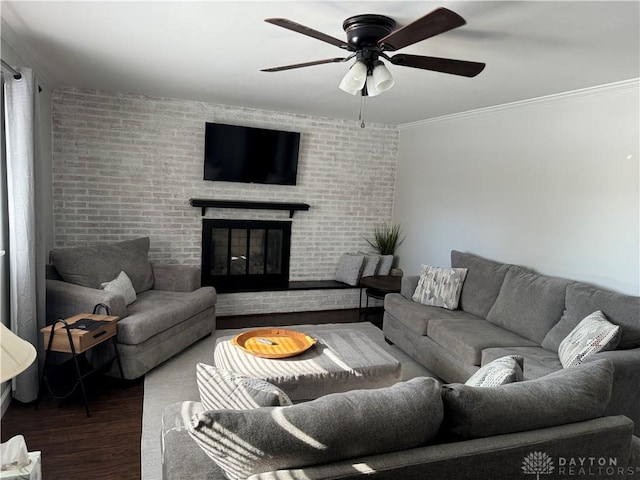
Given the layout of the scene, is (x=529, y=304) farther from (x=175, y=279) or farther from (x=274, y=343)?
(x=175, y=279)

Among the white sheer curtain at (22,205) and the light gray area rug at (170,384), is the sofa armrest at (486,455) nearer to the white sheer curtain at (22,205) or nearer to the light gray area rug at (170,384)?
the light gray area rug at (170,384)

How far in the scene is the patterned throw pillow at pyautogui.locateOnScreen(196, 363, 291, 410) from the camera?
4.97ft

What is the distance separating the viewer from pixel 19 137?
107 inches

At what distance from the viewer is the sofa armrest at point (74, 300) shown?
3.32 meters

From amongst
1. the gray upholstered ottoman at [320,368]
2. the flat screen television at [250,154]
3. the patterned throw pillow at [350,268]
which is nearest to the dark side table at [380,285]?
the patterned throw pillow at [350,268]

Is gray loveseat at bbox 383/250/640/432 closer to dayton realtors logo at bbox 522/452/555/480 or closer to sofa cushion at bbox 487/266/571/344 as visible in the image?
sofa cushion at bbox 487/266/571/344

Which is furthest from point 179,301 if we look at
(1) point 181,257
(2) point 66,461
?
(2) point 66,461

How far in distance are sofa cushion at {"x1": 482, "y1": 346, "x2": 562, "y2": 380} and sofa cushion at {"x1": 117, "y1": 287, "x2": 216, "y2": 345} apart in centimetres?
249

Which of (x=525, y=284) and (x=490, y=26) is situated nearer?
(x=490, y=26)

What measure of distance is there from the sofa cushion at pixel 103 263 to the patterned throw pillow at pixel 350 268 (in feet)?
7.88

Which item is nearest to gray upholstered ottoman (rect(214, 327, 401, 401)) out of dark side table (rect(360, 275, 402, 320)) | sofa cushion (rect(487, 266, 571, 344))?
sofa cushion (rect(487, 266, 571, 344))

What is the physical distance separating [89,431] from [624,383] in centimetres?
321

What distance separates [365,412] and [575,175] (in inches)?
124

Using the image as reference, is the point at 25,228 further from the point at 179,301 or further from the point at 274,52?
the point at 274,52
